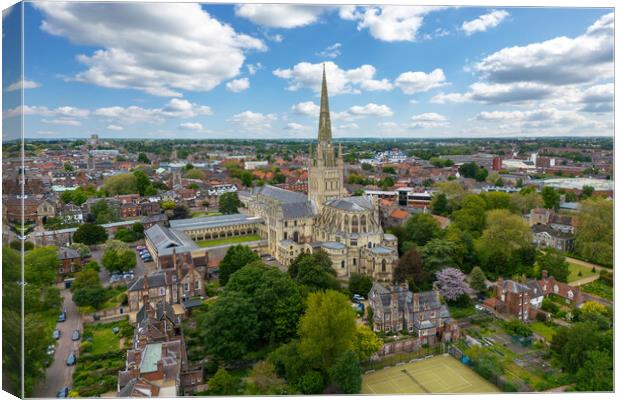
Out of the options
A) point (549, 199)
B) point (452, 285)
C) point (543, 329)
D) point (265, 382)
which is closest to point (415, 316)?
point (452, 285)

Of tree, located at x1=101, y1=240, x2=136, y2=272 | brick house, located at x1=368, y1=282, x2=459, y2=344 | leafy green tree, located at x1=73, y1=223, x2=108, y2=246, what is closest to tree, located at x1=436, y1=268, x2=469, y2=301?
brick house, located at x1=368, y1=282, x2=459, y2=344

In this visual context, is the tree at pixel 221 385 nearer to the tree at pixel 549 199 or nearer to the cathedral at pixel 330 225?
the cathedral at pixel 330 225

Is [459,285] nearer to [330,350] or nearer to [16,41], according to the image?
[330,350]

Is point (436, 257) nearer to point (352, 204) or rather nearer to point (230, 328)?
point (352, 204)

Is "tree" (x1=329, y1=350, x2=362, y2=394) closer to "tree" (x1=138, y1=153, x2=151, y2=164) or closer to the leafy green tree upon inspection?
the leafy green tree

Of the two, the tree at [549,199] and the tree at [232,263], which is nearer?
the tree at [232,263]

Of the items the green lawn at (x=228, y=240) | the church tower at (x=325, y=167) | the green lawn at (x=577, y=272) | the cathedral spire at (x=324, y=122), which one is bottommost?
the green lawn at (x=577, y=272)

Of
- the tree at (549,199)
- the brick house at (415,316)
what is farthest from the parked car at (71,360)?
the tree at (549,199)
